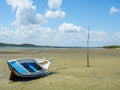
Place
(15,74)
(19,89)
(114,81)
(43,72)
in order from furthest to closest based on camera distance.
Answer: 1. (43,72)
2. (15,74)
3. (114,81)
4. (19,89)

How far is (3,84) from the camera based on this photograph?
17.1 metres

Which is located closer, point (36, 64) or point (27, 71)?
point (27, 71)

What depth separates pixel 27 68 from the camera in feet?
64.2

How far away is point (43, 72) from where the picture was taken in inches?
795

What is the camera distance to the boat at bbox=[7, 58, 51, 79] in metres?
18.6

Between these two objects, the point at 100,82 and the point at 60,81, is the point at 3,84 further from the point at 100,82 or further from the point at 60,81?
the point at 100,82

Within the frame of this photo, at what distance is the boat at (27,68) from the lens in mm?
18625

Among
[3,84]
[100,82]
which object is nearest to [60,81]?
[100,82]

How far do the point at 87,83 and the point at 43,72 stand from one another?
4809mm

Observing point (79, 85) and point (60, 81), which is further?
point (60, 81)

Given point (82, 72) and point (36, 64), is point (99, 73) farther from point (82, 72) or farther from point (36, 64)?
point (36, 64)

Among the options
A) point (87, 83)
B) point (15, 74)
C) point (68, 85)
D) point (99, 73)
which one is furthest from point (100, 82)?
point (15, 74)

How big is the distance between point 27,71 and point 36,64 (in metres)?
2.01

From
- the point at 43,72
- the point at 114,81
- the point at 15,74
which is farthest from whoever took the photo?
the point at 43,72
